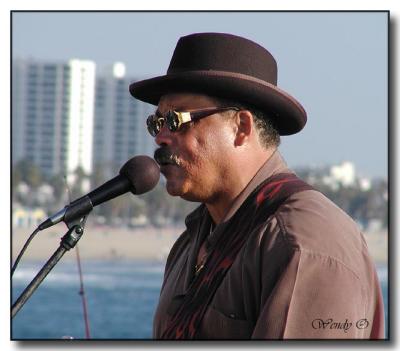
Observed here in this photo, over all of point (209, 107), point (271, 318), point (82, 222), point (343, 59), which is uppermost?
point (343, 59)

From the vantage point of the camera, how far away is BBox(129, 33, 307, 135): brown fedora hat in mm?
2139

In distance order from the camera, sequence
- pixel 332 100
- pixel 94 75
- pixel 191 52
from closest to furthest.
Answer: pixel 191 52, pixel 332 100, pixel 94 75

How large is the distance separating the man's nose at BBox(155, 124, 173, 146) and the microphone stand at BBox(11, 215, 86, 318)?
9.3 inches

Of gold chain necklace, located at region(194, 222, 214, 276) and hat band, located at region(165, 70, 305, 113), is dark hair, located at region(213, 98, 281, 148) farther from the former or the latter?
gold chain necklace, located at region(194, 222, 214, 276)

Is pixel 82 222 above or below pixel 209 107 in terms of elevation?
below

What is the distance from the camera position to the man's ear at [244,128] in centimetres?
216

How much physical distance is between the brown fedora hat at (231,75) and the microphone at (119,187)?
17 centimetres

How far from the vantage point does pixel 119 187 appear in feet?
6.93

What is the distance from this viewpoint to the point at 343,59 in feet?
13.6

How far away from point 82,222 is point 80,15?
1.32m

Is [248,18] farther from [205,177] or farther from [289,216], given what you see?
[289,216]

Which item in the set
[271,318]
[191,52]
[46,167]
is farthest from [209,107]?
[46,167]

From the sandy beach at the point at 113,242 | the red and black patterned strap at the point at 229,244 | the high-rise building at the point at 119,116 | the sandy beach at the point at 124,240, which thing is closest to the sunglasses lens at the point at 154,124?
the red and black patterned strap at the point at 229,244

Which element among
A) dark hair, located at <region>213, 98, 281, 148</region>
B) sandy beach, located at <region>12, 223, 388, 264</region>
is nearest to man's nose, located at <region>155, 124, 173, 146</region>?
dark hair, located at <region>213, 98, 281, 148</region>
